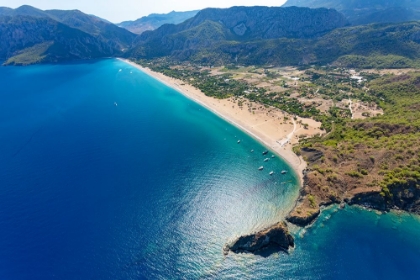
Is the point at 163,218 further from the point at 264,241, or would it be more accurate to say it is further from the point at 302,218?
the point at 302,218

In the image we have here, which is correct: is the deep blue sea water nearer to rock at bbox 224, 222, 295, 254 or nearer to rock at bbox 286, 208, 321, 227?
rock at bbox 224, 222, 295, 254

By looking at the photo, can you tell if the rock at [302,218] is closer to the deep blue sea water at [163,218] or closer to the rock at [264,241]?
the deep blue sea water at [163,218]

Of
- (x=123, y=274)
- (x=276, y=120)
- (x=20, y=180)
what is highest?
(x=276, y=120)

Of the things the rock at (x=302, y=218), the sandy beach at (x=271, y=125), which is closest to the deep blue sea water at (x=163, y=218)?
the rock at (x=302, y=218)

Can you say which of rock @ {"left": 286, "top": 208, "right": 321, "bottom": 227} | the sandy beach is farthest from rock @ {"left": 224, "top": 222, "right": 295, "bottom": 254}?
the sandy beach

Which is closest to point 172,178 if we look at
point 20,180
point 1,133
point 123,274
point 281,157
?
point 123,274

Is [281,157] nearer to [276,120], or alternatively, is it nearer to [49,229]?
[276,120]
